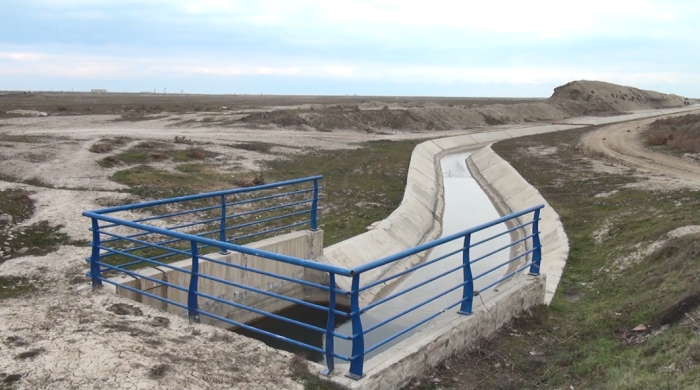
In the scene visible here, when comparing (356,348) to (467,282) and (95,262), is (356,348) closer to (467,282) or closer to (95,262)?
(467,282)

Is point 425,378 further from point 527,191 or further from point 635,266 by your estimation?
point 527,191

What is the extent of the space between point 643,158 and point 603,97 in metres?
74.9

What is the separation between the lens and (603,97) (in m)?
97.7

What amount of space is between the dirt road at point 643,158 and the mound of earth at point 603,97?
5139cm

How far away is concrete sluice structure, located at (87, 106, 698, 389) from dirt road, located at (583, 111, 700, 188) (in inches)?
205

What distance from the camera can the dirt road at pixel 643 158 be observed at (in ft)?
72.2

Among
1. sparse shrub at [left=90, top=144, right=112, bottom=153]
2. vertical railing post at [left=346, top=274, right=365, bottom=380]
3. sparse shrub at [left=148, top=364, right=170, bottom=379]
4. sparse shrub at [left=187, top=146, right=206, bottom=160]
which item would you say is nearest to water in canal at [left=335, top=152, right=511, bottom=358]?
vertical railing post at [left=346, top=274, right=365, bottom=380]

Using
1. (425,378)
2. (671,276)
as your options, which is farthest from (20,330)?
(671,276)

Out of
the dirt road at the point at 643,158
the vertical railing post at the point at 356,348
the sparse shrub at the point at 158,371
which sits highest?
the dirt road at the point at 643,158

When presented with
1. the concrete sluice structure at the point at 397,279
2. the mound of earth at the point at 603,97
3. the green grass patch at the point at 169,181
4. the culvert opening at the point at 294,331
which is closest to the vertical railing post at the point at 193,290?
the concrete sluice structure at the point at 397,279

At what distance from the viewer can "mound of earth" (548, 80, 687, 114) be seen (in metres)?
94.1

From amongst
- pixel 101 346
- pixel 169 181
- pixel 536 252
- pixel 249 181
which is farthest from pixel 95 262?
pixel 249 181

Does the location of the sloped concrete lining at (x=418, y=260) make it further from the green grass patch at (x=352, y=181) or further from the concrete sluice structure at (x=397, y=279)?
the green grass patch at (x=352, y=181)

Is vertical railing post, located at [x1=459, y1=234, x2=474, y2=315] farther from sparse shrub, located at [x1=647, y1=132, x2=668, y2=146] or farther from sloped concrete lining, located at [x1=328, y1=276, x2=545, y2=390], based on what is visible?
sparse shrub, located at [x1=647, y1=132, x2=668, y2=146]
